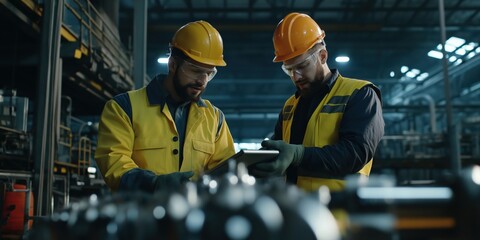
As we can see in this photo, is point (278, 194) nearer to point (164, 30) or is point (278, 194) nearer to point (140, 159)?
point (140, 159)

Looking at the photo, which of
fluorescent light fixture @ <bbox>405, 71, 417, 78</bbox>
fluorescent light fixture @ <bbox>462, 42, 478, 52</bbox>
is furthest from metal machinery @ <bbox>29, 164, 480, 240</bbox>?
fluorescent light fixture @ <bbox>405, 71, 417, 78</bbox>

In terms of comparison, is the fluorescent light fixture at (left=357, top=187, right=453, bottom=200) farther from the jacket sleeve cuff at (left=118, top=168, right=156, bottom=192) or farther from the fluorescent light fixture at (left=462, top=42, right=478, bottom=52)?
the fluorescent light fixture at (left=462, top=42, right=478, bottom=52)

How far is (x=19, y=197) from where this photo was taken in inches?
209

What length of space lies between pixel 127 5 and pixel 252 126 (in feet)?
29.4

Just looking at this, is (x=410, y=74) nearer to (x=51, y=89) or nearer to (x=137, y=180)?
(x=51, y=89)

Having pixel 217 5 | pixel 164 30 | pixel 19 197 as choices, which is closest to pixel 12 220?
pixel 19 197

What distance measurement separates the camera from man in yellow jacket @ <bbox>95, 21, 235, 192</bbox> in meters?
2.10

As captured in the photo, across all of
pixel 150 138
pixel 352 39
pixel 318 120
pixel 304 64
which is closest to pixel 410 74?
pixel 352 39

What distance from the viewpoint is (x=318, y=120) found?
2299 millimetres

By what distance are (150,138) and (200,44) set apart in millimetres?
546

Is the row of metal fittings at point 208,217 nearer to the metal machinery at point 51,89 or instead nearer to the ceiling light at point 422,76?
the metal machinery at point 51,89

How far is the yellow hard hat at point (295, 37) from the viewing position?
2.52 m

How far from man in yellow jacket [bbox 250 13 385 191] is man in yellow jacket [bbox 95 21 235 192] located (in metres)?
0.35

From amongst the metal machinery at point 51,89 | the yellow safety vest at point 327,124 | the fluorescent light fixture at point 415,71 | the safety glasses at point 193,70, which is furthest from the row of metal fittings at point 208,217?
the fluorescent light fixture at point 415,71
